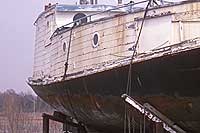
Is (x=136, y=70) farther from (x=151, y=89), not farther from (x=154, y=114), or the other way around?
(x=154, y=114)

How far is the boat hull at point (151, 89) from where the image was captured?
586 centimetres

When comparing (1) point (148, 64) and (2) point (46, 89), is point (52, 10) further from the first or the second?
(1) point (148, 64)

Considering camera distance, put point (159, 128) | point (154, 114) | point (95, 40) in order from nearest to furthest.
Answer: point (159, 128), point (154, 114), point (95, 40)

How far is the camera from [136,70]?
20.7ft

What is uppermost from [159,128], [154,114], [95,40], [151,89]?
[95,40]

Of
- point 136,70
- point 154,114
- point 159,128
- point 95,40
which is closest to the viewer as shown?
point 159,128

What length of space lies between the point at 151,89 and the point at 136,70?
32 centimetres

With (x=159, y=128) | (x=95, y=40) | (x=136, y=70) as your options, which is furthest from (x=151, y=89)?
(x=95, y=40)

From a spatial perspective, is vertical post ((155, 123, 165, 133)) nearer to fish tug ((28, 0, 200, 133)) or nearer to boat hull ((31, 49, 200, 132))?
fish tug ((28, 0, 200, 133))

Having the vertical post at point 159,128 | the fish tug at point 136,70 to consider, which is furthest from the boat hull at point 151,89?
the vertical post at point 159,128

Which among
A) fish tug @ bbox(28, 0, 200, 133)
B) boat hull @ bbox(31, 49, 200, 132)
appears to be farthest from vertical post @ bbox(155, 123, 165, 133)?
boat hull @ bbox(31, 49, 200, 132)

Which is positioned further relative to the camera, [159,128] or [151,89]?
[151,89]

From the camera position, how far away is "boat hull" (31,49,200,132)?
586 cm

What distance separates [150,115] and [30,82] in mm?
5168
